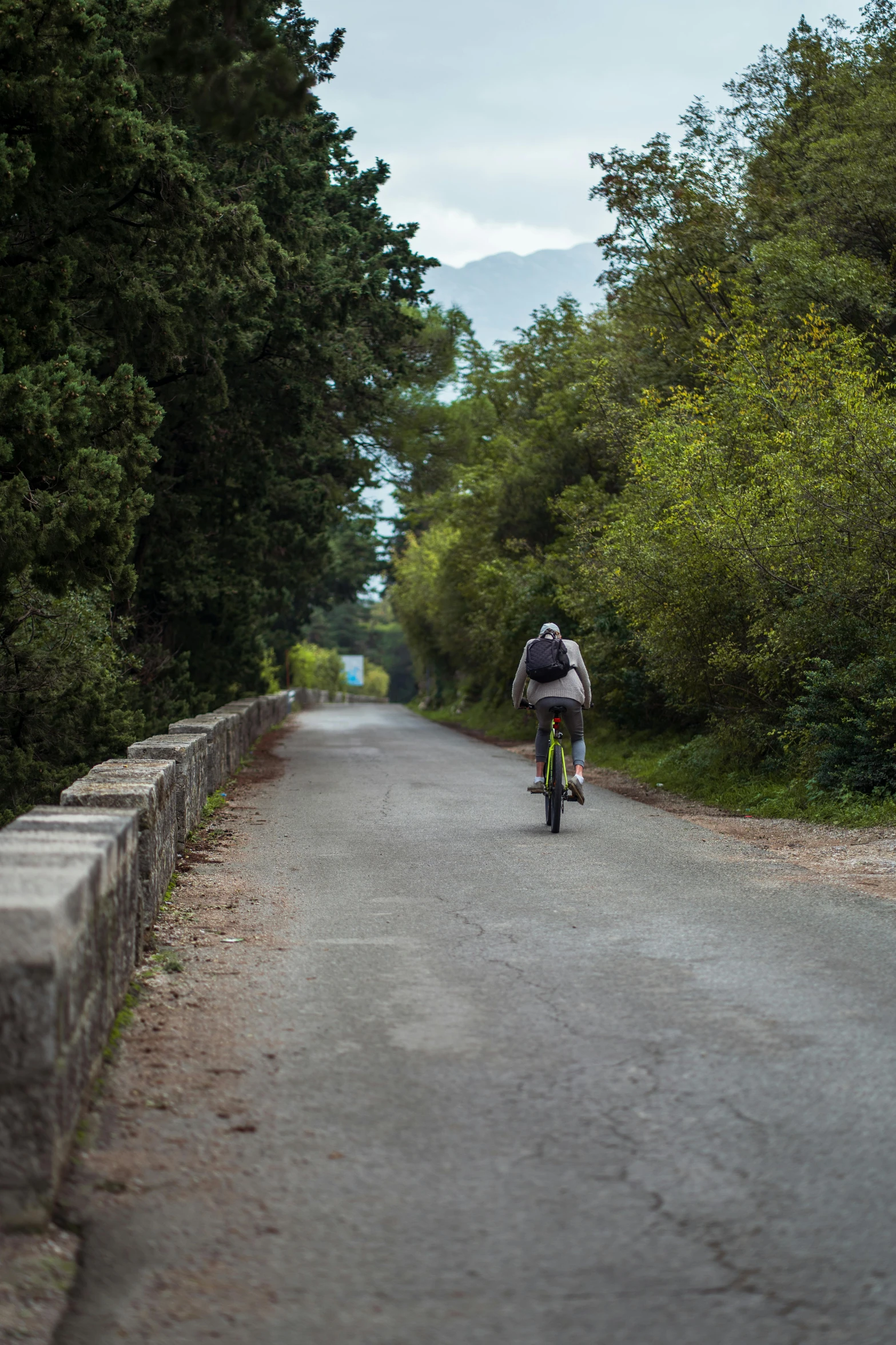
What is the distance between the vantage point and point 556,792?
1180 cm

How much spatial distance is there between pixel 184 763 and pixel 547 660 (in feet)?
12.5

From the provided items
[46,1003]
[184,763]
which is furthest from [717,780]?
[46,1003]

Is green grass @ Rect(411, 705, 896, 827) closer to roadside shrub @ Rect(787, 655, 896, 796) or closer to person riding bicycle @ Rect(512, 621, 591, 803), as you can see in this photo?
roadside shrub @ Rect(787, 655, 896, 796)

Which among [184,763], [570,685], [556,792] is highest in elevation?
[570,685]

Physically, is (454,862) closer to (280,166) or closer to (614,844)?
(614,844)

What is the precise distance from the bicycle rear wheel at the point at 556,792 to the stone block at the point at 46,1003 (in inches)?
285

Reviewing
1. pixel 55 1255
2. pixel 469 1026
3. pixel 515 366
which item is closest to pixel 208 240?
pixel 469 1026

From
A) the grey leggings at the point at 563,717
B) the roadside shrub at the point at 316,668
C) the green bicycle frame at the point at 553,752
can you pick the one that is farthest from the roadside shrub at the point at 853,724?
the roadside shrub at the point at 316,668

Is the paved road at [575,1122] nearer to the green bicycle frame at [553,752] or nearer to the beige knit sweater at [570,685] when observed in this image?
the green bicycle frame at [553,752]

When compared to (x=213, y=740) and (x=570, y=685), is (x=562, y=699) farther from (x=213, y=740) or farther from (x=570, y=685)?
(x=213, y=740)

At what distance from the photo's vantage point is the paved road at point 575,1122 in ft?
10.3

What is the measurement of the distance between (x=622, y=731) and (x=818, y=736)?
32.8 feet

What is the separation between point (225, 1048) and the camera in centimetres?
516

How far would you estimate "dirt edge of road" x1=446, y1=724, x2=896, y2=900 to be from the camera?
9.50 metres
